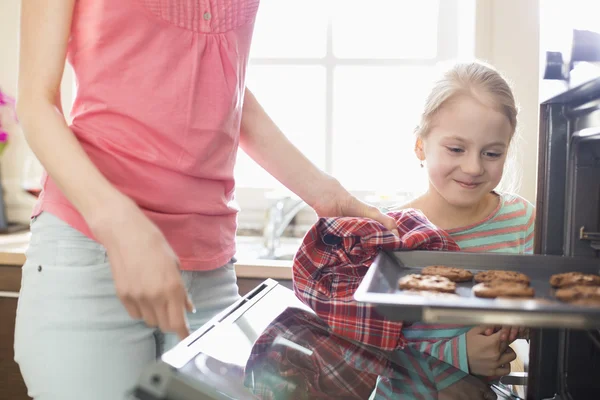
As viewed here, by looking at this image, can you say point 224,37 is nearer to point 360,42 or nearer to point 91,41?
point 91,41

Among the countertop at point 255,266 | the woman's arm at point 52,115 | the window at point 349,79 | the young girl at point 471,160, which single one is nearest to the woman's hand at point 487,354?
the young girl at point 471,160

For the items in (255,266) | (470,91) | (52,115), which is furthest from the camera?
(255,266)

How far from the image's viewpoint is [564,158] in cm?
79

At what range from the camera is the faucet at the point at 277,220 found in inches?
83.7

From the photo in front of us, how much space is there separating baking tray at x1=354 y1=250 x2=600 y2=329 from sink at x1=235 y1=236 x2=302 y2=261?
1236 millimetres

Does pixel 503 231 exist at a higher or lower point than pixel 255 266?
higher

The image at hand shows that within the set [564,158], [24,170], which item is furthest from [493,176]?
[24,170]

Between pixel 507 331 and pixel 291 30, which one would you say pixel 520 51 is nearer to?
pixel 291 30

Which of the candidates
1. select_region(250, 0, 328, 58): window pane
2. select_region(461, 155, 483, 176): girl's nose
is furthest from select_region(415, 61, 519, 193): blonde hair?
select_region(250, 0, 328, 58): window pane

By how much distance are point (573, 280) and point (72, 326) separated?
0.61 meters

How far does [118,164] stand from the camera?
0.85m

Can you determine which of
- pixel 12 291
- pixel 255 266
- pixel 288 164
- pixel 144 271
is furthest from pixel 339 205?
pixel 12 291

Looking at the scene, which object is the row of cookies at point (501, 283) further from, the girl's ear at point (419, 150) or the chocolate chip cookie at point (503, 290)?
the girl's ear at point (419, 150)

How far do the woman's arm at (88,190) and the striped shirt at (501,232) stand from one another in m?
0.80
